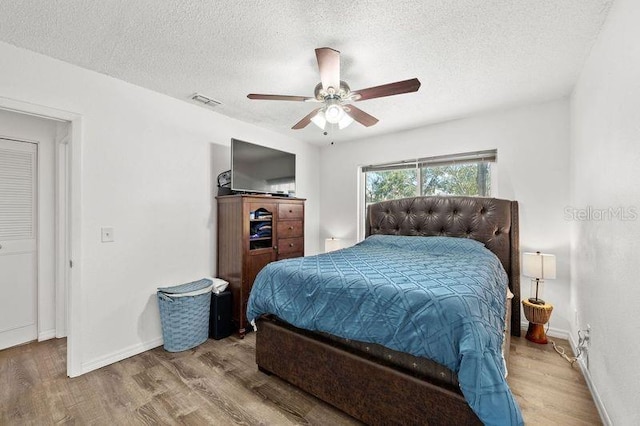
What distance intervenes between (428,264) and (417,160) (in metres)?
1.92

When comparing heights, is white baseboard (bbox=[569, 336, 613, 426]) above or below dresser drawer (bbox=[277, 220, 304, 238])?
below

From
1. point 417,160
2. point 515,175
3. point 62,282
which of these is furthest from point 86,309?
point 515,175

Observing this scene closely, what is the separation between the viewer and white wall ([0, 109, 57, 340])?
2.65 metres

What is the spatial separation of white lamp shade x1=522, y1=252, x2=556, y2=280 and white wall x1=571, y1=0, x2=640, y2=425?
389mm

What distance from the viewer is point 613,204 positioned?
4.83ft

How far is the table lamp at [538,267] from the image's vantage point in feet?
8.08

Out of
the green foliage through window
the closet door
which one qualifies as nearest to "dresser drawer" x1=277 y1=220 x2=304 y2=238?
the green foliage through window

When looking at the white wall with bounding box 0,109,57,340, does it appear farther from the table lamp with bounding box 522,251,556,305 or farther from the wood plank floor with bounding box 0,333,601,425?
the table lamp with bounding box 522,251,556,305

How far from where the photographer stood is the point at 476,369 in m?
1.08

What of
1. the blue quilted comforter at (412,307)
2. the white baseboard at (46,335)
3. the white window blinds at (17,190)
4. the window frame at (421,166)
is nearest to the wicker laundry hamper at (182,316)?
the blue quilted comforter at (412,307)

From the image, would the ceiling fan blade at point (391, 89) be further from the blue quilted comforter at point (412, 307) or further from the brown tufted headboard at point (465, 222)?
the brown tufted headboard at point (465, 222)

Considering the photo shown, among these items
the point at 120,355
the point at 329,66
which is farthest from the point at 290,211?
the point at 120,355

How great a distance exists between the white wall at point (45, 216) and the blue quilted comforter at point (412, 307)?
234 cm

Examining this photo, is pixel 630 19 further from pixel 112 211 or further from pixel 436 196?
pixel 112 211
